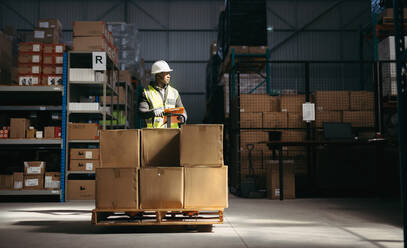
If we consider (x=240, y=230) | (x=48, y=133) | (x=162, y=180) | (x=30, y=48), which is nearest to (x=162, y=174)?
(x=162, y=180)

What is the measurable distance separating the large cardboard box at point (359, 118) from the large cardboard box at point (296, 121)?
931 mm

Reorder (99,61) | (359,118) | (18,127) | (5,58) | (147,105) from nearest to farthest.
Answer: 1. (147,105)
2. (18,127)
3. (99,61)
4. (5,58)
5. (359,118)

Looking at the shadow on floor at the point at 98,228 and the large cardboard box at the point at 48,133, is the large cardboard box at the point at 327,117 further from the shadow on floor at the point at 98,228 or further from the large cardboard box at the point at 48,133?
the large cardboard box at the point at 48,133

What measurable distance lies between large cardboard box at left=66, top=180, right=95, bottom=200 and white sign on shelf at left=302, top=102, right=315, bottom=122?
4.51 meters

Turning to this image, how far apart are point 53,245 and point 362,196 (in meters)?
6.66

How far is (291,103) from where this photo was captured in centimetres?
927

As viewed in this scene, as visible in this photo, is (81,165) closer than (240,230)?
No

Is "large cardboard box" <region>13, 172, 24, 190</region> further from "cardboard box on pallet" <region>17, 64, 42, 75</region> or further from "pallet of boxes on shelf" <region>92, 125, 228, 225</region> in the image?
"pallet of boxes on shelf" <region>92, 125, 228, 225</region>

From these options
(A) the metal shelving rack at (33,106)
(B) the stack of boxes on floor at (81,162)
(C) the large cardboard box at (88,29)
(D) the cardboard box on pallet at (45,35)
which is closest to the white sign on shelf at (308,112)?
(B) the stack of boxes on floor at (81,162)

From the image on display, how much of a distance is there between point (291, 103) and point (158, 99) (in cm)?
483

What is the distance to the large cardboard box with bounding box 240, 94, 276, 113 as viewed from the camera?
922 cm

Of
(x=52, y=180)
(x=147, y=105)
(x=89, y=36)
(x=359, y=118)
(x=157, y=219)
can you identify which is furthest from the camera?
(x=359, y=118)

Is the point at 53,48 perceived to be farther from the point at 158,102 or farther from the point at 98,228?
the point at 98,228

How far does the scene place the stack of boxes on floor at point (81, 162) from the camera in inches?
295
